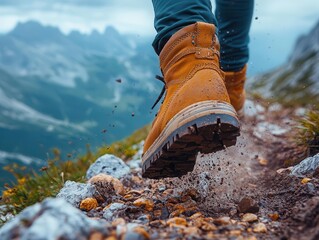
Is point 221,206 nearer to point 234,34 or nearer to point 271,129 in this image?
point 234,34

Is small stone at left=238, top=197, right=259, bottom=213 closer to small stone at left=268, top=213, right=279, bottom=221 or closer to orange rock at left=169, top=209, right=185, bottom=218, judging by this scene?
small stone at left=268, top=213, right=279, bottom=221

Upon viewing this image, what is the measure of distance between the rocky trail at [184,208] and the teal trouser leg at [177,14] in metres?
1.13

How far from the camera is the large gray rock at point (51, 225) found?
1.34 meters

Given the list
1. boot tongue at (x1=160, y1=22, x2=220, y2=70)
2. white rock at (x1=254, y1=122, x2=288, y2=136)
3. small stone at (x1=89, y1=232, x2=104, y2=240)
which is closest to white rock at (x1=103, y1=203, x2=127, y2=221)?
small stone at (x1=89, y1=232, x2=104, y2=240)

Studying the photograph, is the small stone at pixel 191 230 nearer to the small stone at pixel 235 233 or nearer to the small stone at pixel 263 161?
the small stone at pixel 235 233

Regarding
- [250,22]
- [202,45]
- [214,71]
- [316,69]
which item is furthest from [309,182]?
[316,69]

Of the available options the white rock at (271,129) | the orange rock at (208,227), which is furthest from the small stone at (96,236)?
the white rock at (271,129)

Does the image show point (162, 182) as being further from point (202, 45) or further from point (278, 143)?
point (278, 143)

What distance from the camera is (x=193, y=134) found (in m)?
2.31

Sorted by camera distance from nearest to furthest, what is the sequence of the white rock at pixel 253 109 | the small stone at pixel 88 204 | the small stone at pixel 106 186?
the small stone at pixel 88 204 → the small stone at pixel 106 186 → the white rock at pixel 253 109

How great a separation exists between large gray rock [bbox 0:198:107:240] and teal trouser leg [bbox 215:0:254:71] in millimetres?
2578

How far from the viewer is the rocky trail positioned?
145 centimetres

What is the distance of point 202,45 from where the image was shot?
8.81ft

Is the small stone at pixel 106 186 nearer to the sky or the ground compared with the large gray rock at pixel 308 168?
nearer to the ground
